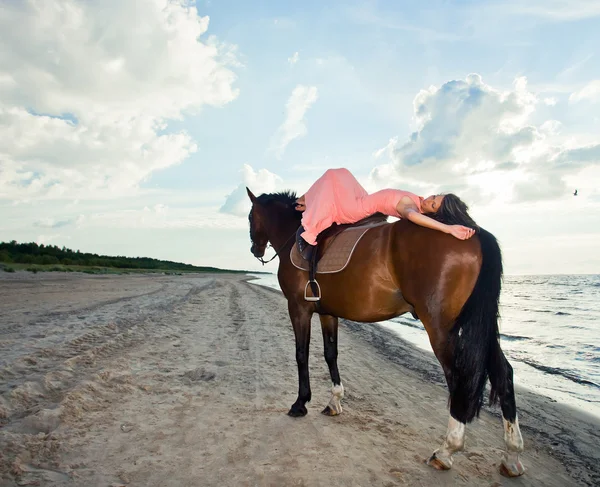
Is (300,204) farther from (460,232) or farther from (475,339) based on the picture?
(475,339)

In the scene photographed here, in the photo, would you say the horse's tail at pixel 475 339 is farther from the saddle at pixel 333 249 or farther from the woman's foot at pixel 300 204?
the woman's foot at pixel 300 204

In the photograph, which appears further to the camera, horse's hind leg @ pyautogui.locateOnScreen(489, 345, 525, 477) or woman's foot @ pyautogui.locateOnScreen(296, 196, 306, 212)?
woman's foot @ pyautogui.locateOnScreen(296, 196, 306, 212)

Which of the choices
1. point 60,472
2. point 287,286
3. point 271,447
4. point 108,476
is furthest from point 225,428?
point 287,286

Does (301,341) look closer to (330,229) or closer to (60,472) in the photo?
(330,229)

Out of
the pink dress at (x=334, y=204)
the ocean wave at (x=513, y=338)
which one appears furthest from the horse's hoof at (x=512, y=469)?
the ocean wave at (x=513, y=338)

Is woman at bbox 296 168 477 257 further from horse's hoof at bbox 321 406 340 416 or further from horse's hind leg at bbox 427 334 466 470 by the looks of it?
horse's hoof at bbox 321 406 340 416

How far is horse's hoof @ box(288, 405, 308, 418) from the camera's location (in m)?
3.99

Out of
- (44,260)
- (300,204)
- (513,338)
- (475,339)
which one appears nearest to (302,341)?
(300,204)

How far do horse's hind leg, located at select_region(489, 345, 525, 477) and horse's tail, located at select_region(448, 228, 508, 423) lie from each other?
15 cm

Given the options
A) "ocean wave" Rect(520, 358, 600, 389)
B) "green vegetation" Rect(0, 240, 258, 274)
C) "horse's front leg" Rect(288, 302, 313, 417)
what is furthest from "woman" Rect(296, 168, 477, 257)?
"green vegetation" Rect(0, 240, 258, 274)

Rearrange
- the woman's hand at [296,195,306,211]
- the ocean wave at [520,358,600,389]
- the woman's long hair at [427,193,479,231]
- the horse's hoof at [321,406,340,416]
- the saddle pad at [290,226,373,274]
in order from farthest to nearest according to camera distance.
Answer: the ocean wave at [520,358,600,389] → the woman's hand at [296,195,306,211] → the horse's hoof at [321,406,340,416] → the saddle pad at [290,226,373,274] → the woman's long hair at [427,193,479,231]

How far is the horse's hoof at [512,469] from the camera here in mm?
2961

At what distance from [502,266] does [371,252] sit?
3.65ft

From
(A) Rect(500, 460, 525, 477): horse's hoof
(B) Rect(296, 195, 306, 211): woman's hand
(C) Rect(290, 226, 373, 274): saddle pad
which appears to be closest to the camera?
(A) Rect(500, 460, 525, 477): horse's hoof
